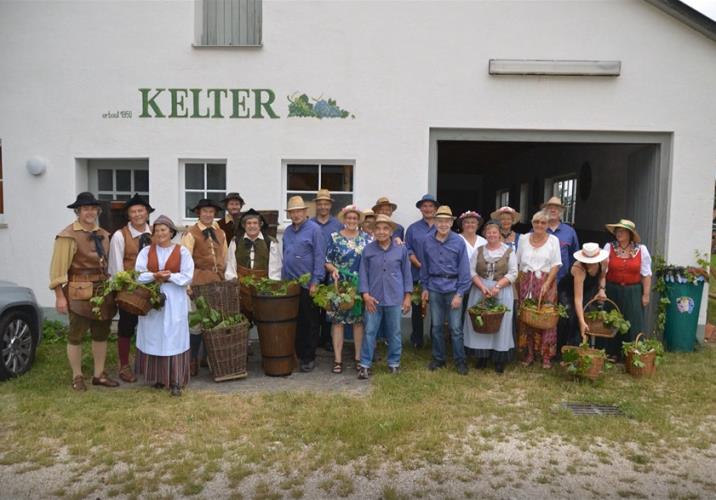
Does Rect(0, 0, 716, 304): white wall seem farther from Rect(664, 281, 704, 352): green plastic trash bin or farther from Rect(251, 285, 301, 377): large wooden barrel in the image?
Rect(251, 285, 301, 377): large wooden barrel

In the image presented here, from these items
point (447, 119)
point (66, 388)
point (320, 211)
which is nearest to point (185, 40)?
point (320, 211)

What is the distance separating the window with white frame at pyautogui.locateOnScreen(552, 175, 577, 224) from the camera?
12.0m

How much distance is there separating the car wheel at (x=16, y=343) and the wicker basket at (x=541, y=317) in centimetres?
533

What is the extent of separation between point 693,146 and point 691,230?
3.68 feet

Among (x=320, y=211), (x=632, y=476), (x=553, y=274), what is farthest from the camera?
(x=320, y=211)

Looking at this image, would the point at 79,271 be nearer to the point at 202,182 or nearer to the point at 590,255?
the point at 202,182

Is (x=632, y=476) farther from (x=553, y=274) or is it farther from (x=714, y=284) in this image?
(x=714, y=284)

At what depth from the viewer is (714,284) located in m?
14.9

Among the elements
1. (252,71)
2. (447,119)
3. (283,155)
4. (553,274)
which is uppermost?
(252,71)

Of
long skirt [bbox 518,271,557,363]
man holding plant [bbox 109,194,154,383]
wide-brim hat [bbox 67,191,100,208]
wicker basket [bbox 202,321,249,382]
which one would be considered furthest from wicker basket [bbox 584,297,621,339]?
wide-brim hat [bbox 67,191,100,208]

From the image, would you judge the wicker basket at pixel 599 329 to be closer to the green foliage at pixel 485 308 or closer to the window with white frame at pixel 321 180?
the green foliage at pixel 485 308

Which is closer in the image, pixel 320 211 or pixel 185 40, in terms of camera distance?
pixel 320 211

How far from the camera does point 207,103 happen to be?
7.66 m

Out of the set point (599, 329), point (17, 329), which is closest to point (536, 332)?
point (599, 329)
